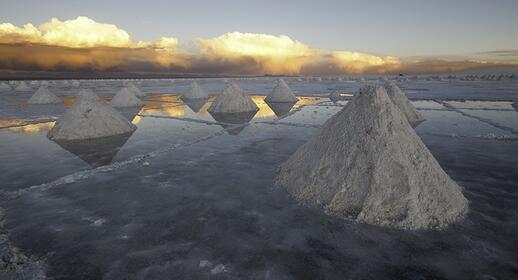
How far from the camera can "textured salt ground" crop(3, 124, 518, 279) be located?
12.7 feet

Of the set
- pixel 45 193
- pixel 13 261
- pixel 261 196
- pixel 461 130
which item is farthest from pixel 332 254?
pixel 461 130

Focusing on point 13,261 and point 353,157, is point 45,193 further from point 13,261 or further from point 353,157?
point 353,157

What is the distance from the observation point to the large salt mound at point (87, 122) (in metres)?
11.8

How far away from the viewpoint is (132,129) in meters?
13.6

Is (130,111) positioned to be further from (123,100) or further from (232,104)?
(232,104)

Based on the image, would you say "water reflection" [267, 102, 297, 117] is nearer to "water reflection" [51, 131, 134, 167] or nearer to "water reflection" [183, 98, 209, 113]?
"water reflection" [183, 98, 209, 113]

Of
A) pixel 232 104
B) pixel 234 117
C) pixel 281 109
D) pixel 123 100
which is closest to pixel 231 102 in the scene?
pixel 232 104

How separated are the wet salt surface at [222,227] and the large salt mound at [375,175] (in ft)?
0.93

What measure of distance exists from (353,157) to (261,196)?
1864 millimetres

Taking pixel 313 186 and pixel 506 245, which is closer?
pixel 506 245

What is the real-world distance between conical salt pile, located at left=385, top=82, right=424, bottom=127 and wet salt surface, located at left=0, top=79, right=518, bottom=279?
5526mm

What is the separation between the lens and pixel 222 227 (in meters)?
4.92

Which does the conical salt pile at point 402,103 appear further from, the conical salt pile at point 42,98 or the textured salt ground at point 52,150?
the conical salt pile at point 42,98

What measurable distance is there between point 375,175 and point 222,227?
8.67 feet
